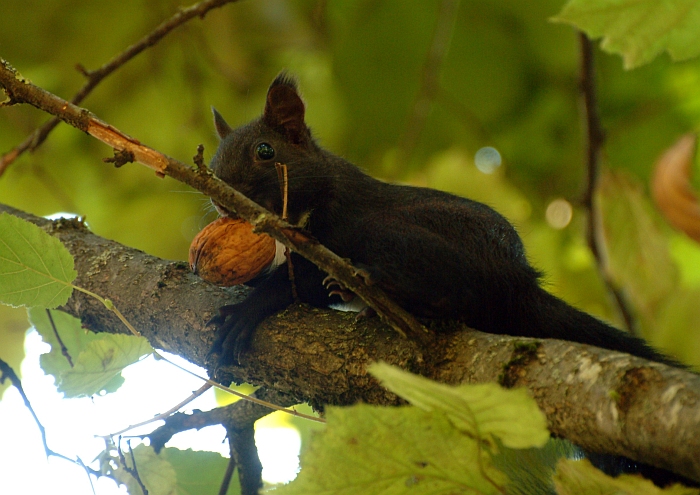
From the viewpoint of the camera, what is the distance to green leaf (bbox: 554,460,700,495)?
2.81 ft

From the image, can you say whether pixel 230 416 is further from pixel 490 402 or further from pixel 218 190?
pixel 490 402

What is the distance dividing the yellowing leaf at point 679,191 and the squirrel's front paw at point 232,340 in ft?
3.85

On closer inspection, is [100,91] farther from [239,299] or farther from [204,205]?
[239,299]

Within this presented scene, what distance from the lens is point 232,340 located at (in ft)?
4.66

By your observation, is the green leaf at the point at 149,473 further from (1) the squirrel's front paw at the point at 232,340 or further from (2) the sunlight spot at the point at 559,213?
(2) the sunlight spot at the point at 559,213

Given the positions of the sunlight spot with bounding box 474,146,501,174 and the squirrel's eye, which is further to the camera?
the sunlight spot with bounding box 474,146,501,174

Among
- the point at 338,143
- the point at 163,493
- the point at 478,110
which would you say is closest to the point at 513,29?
the point at 478,110

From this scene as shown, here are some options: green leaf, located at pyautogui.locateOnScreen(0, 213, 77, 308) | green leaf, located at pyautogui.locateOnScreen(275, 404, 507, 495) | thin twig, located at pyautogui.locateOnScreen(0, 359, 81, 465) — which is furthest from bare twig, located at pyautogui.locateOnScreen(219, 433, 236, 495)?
green leaf, located at pyautogui.locateOnScreen(275, 404, 507, 495)

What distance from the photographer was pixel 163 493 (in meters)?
1.27

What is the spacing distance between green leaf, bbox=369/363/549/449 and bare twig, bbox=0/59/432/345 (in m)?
0.34

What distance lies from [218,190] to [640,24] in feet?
2.52

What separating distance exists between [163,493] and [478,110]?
8.71 ft

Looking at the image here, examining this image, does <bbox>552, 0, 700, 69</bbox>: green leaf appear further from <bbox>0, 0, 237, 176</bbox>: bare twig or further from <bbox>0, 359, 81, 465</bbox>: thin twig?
<bbox>0, 359, 81, 465</bbox>: thin twig

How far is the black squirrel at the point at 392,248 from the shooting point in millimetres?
1485
